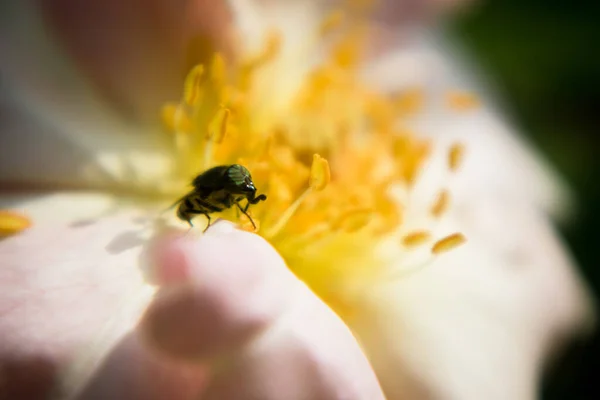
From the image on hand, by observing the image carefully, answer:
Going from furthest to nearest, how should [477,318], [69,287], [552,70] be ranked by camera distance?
[552,70]
[477,318]
[69,287]

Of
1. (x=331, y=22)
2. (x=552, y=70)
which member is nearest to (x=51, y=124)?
(x=331, y=22)

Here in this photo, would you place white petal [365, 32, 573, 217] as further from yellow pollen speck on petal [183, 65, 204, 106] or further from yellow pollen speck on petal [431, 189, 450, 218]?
yellow pollen speck on petal [183, 65, 204, 106]

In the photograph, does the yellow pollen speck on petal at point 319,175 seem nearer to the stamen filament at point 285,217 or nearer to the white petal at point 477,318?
the stamen filament at point 285,217

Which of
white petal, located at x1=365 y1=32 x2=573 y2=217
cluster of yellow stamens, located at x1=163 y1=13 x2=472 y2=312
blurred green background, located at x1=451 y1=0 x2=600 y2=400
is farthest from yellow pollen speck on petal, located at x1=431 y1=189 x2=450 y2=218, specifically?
blurred green background, located at x1=451 y1=0 x2=600 y2=400

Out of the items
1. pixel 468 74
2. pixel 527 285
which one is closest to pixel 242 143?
pixel 527 285

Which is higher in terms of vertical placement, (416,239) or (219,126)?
(219,126)

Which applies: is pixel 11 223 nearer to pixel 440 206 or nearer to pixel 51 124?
pixel 51 124

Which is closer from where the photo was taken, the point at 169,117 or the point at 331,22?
the point at 169,117

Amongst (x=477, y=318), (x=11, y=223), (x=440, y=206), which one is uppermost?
(x=11, y=223)
